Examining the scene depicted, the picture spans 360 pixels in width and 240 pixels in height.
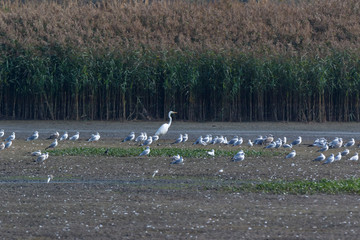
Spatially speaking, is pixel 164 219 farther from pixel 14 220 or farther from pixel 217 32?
pixel 217 32

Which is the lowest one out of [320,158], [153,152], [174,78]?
[320,158]

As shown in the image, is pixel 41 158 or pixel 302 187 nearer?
pixel 302 187

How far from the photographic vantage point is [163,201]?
12.9 meters

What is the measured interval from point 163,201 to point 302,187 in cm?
332

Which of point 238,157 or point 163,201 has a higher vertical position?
point 238,157

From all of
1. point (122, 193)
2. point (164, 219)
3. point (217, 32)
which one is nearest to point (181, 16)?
point (217, 32)

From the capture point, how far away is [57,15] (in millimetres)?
40156

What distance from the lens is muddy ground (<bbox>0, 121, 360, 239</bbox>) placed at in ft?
34.2

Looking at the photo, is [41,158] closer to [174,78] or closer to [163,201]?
[163,201]

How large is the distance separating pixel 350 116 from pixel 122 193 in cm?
1911

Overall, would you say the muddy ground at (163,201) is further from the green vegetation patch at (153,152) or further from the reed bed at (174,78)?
the reed bed at (174,78)

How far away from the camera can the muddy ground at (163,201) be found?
10430 millimetres

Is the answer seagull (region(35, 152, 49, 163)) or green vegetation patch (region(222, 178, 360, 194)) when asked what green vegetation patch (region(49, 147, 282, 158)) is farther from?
green vegetation patch (region(222, 178, 360, 194))

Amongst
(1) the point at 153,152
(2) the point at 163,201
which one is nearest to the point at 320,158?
(1) the point at 153,152
